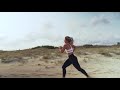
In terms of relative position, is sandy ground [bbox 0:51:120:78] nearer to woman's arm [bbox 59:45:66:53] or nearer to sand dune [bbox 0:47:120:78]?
sand dune [bbox 0:47:120:78]

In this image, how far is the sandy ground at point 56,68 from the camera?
6269 centimetres

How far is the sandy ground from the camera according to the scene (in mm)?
62688

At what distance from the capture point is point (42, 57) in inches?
2472

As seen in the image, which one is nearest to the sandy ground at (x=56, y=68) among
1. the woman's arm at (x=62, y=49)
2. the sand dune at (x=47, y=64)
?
the sand dune at (x=47, y=64)

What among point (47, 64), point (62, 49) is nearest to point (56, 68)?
point (47, 64)

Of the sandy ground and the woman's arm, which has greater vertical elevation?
the woman's arm

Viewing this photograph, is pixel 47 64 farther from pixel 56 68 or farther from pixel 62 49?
pixel 62 49

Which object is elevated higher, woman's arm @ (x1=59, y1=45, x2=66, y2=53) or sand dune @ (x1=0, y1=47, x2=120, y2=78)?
woman's arm @ (x1=59, y1=45, x2=66, y2=53)

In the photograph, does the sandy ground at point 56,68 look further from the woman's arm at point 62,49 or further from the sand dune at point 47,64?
the woman's arm at point 62,49

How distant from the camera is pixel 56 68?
62.7 meters

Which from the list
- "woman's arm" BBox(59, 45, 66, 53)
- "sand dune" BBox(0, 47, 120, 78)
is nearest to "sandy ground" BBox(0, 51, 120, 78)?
"sand dune" BBox(0, 47, 120, 78)

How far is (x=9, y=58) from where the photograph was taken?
62750 mm
